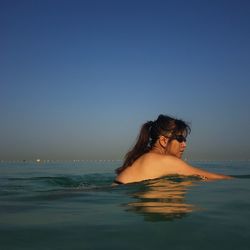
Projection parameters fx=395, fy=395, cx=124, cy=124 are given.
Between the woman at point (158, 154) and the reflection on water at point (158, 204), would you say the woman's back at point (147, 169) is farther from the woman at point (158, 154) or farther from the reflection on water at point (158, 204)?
the reflection on water at point (158, 204)

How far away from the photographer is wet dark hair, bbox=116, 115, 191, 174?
688 cm

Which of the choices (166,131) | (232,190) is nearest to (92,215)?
(232,190)

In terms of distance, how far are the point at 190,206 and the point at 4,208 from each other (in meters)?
2.03

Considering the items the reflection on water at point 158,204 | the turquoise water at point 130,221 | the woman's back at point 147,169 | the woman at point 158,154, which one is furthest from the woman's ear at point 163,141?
the turquoise water at point 130,221

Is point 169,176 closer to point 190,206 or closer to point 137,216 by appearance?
point 190,206

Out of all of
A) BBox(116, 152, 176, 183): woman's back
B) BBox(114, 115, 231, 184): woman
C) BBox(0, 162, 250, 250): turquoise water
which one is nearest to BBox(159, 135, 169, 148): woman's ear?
BBox(114, 115, 231, 184): woman

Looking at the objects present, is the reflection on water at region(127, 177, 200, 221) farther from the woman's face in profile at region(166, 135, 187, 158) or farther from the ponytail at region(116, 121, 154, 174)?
the woman's face in profile at region(166, 135, 187, 158)

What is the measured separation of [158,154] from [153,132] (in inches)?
23.9

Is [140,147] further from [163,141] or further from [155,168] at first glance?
[155,168]

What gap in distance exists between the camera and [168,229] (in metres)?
2.90

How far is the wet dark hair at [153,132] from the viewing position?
271 inches

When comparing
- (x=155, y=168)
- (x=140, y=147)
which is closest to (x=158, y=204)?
(x=155, y=168)

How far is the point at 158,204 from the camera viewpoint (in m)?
4.10

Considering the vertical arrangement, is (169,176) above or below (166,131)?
below
